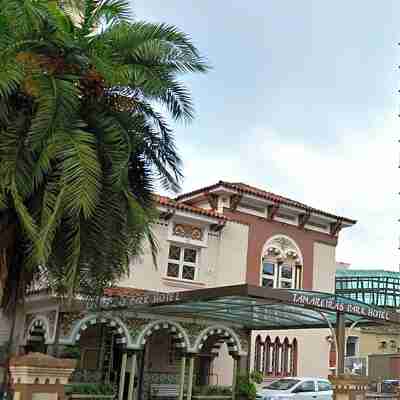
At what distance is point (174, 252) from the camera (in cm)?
2477

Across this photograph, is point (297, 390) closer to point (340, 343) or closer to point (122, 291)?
point (340, 343)

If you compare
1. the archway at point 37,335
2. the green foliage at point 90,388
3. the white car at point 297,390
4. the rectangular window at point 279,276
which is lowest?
the green foliage at point 90,388

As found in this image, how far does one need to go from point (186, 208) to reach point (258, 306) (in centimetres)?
695

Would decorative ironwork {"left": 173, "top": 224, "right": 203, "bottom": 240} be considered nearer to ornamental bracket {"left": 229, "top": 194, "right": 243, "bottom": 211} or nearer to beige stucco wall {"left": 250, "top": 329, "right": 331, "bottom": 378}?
ornamental bracket {"left": 229, "top": 194, "right": 243, "bottom": 211}

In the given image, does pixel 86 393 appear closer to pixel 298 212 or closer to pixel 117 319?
pixel 117 319

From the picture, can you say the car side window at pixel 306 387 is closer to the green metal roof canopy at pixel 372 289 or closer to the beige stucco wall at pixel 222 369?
the beige stucco wall at pixel 222 369

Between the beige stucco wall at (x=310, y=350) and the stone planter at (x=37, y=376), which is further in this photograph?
the beige stucco wall at (x=310, y=350)

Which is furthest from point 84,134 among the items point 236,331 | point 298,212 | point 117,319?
point 298,212

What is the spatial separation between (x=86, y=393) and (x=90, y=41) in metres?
11.0

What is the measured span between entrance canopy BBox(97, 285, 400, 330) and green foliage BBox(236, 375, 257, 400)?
1893mm

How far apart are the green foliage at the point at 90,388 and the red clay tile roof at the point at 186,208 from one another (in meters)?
6.63

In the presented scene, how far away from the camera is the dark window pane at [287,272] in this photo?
2772 cm

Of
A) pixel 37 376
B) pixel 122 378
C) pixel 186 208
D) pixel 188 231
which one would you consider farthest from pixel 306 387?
pixel 37 376

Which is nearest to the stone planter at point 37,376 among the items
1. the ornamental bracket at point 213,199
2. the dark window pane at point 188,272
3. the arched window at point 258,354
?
the dark window pane at point 188,272
